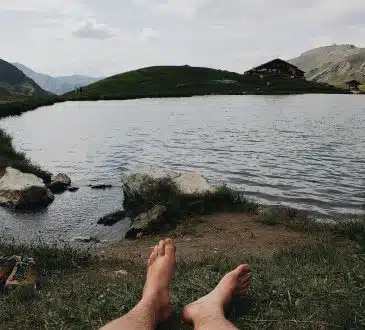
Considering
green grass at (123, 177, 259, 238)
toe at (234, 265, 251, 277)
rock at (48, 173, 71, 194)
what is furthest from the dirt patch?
rock at (48, 173, 71, 194)

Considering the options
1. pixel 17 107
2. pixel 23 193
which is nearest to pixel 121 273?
pixel 23 193

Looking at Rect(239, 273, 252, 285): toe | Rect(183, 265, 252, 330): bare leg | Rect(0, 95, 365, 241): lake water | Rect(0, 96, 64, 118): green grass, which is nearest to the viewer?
Rect(183, 265, 252, 330): bare leg

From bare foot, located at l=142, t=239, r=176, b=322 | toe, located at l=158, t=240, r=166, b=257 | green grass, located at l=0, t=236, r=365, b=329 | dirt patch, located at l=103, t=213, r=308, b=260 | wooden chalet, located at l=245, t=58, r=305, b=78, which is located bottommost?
dirt patch, located at l=103, t=213, r=308, b=260

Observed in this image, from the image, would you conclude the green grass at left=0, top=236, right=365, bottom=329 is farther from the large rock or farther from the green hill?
the green hill

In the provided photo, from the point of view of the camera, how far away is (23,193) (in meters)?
16.9

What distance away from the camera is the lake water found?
53.4ft

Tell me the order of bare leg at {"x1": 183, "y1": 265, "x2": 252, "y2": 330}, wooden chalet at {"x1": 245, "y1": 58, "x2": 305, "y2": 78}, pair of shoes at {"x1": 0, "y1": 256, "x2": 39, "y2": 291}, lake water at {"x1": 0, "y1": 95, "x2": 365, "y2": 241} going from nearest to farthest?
bare leg at {"x1": 183, "y1": 265, "x2": 252, "y2": 330}
pair of shoes at {"x1": 0, "y1": 256, "x2": 39, "y2": 291}
lake water at {"x1": 0, "y1": 95, "x2": 365, "y2": 241}
wooden chalet at {"x1": 245, "y1": 58, "x2": 305, "y2": 78}

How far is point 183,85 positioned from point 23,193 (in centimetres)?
10734

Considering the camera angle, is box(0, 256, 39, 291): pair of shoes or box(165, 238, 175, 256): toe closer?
box(165, 238, 175, 256): toe

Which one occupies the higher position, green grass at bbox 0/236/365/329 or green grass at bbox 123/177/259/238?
green grass at bbox 0/236/365/329

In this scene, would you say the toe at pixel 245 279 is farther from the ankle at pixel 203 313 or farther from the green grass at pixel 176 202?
the green grass at pixel 176 202

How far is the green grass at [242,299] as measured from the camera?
554cm

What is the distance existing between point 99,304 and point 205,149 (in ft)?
83.5

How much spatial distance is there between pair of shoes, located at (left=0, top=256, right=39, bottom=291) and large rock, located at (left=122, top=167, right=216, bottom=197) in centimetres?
800
